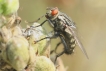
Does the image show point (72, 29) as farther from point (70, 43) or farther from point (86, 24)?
point (86, 24)

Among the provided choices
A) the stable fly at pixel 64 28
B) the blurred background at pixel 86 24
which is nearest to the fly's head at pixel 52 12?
the stable fly at pixel 64 28

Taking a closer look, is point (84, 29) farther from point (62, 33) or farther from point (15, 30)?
point (15, 30)

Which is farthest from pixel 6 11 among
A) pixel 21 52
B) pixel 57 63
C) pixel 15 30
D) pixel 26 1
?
pixel 26 1

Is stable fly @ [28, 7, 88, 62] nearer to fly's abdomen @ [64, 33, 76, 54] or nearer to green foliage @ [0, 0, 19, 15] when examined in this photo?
fly's abdomen @ [64, 33, 76, 54]

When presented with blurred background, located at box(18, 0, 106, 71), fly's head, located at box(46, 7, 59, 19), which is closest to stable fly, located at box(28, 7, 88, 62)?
fly's head, located at box(46, 7, 59, 19)

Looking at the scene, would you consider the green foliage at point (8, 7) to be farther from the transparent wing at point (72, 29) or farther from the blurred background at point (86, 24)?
the blurred background at point (86, 24)

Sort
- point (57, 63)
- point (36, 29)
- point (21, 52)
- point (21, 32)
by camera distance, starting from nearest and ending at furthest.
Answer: point (21, 52) < point (21, 32) < point (36, 29) < point (57, 63)

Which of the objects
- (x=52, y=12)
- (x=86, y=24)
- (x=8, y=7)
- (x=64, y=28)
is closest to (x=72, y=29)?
(x=64, y=28)
